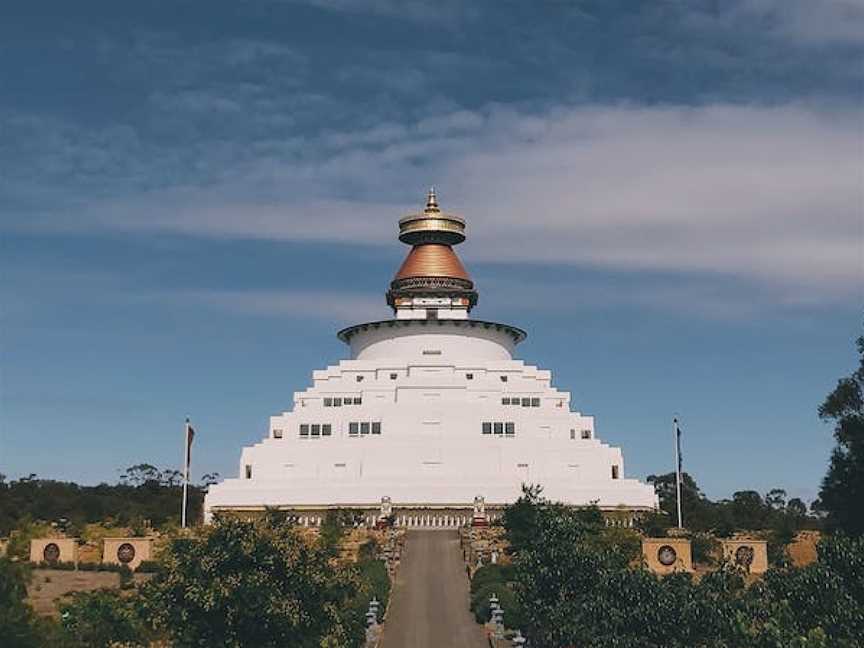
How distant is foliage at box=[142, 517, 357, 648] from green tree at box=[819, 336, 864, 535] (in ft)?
75.6

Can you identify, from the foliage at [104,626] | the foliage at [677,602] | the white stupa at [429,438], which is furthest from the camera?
the white stupa at [429,438]

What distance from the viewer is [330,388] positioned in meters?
75.9

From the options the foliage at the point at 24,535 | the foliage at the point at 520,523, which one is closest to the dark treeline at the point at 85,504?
the foliage at the point at 24,535

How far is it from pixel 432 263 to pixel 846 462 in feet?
150

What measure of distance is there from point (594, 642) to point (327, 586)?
22.5 feet

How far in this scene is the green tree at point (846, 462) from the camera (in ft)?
139

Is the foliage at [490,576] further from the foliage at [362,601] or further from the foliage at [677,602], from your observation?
the foliage at [677,602]

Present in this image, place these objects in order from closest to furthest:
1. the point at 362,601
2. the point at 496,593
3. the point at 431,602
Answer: the point at 362,601, the point at 496,593, the point at 431,602

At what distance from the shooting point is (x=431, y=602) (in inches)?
1682

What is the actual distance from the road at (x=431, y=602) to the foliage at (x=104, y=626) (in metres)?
8.00

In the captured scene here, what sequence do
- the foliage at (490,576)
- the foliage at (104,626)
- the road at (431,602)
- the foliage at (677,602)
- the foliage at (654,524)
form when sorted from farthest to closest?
the foliage at (654,524), the foliage at (490,576), the road at (431,602), the foliage at (104,626), the foliage at (677,602)

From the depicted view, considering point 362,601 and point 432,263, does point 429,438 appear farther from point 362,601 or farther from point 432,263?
point 362,601

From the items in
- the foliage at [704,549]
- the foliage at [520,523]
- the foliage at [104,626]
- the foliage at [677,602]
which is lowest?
the foliage at [104,626]

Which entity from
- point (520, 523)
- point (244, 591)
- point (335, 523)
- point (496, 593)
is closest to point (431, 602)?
point (496, 593)
